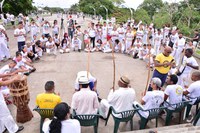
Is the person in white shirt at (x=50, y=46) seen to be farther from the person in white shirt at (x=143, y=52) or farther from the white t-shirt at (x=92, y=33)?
the person in white shirt at (x=143, y=52)

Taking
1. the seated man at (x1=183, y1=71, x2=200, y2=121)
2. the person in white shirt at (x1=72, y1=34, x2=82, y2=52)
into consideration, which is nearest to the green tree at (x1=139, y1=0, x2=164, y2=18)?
the person in white shirt at (x1=72, y1=34, x2=82, y2=52)

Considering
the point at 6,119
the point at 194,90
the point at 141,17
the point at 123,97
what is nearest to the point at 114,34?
the point at 194,90

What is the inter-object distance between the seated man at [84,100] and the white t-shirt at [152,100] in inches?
43.8

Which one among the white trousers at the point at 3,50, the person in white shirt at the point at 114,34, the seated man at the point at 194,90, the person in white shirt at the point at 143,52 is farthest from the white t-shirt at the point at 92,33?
the seated man at the point at 194,90

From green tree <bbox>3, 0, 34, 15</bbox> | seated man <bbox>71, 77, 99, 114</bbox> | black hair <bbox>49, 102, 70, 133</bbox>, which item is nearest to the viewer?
black hair <bbox>49, 102, 70, 133</bbox>

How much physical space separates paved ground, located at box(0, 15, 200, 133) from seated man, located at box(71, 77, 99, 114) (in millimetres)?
807

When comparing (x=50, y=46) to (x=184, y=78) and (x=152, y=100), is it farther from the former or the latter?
(x=152, y=100)

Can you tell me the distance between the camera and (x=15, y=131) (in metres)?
4.13

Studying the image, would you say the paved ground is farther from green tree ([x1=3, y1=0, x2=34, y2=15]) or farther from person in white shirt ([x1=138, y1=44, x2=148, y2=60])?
green tree ([x1=3, y1=0, x2=34, y2=15])

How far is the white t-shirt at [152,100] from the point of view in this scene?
12.9 ft

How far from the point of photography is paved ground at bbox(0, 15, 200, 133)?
15.9ft

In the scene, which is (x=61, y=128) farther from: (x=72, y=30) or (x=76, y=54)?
(x=72, y=30)

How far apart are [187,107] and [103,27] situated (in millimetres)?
9253

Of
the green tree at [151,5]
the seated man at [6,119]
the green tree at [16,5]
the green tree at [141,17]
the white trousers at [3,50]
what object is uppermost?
the green tree at [151,5]
